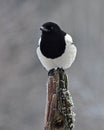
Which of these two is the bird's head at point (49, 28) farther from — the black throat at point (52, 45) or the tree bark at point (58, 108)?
the tree bark at point (58, 108)

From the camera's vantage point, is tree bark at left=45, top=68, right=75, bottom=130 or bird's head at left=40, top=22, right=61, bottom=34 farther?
bird's head at left=40, top=22, right=61, bottom=34

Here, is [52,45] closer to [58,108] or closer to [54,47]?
[54,47]

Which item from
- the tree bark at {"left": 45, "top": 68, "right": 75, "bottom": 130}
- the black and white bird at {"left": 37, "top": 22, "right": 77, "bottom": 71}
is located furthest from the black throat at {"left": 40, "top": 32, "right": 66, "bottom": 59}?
the tree bark at {"left": 45, "top": 68, "right": 75, "bottom": 130}

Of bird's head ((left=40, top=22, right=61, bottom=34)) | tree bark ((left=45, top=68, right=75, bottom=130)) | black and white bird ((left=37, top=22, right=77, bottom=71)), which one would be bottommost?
tree bark ((left=45, top=68, right=75, bottom=130))

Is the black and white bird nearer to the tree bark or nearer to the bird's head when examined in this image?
the bird's head

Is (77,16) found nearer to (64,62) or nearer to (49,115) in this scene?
(64,62)

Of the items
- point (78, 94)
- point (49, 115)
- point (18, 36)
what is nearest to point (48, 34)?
point (49, 115)
